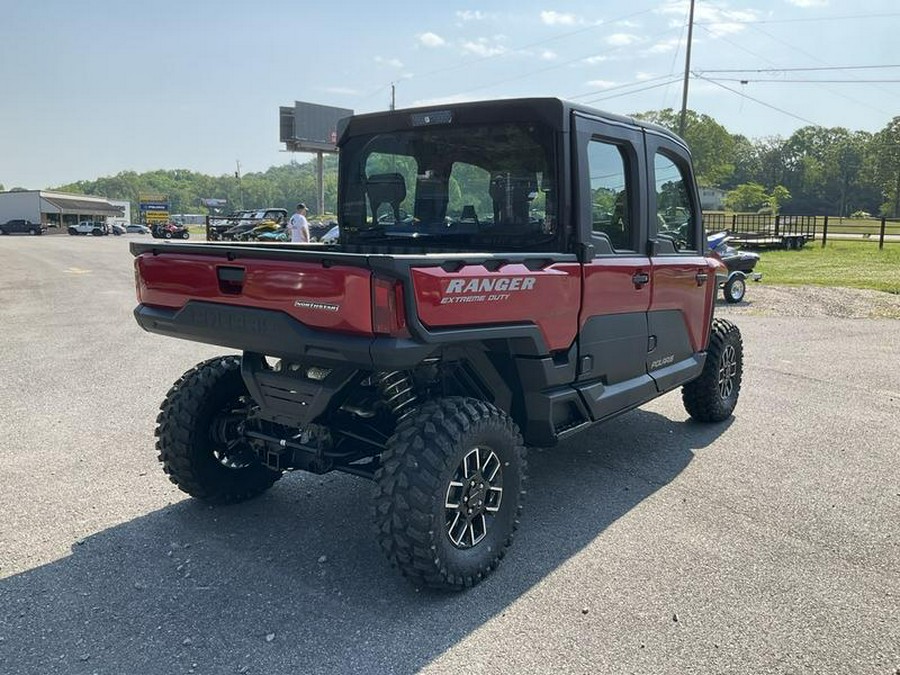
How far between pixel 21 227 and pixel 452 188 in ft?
235

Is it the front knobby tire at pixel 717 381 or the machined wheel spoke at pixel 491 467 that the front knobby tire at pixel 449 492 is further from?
the front knobby tire at pixel 717 381

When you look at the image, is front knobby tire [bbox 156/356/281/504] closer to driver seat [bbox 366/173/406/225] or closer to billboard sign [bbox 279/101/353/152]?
driver seat [bbox 366/173/406/225]

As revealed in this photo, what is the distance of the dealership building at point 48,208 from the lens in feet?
233

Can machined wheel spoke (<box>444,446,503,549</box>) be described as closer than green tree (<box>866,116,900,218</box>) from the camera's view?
Yes

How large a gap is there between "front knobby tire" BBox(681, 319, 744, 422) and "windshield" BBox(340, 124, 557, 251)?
2.54m

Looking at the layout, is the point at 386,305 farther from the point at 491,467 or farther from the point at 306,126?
the point at 306,126

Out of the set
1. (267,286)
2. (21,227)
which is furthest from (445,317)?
(21,227)

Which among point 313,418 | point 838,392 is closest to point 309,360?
point 313,418

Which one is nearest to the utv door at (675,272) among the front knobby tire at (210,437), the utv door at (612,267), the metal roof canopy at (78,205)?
the utv door at (612,267)

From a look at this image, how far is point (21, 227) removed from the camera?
64.0 meters

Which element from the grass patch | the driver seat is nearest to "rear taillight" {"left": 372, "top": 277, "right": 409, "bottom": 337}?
the driver seat

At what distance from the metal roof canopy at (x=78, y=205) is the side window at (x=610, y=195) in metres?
80.7

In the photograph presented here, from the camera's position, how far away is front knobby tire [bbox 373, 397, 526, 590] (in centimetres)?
306

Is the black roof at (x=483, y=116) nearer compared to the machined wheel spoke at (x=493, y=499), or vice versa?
the machined wheel spoke at (x=493, y=499)
